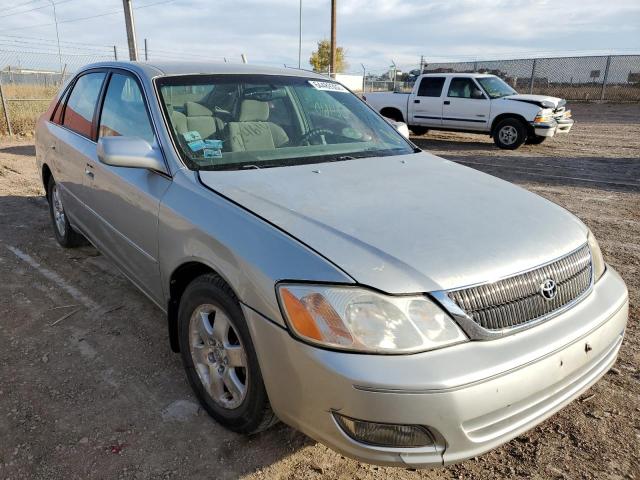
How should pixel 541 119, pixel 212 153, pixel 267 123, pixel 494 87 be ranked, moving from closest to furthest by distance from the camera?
pixel 212 153
pixel 267 123
pixel 541 119
pixel 494 87

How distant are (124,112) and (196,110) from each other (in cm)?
58

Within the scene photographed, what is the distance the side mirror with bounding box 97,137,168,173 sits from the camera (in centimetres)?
261

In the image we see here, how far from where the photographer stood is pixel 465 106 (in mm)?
12625

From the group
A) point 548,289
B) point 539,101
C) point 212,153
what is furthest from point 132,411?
point 539,101

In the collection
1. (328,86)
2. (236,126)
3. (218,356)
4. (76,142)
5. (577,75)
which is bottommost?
(218,356)

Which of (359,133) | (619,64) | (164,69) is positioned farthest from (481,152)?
(619,64)

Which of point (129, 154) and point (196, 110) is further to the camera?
point (196, 110)

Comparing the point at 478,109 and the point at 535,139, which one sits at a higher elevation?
the point at 478,109

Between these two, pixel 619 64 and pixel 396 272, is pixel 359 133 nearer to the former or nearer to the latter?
pixel 396 272

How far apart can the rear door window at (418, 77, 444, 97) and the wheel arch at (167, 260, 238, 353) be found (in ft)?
39.1

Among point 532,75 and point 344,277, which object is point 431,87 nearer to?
point 344,277

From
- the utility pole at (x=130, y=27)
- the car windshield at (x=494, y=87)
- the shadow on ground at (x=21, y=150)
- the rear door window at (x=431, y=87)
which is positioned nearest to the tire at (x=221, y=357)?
the shadow on ground at (x=21, y=150)

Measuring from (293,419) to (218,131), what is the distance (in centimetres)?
176

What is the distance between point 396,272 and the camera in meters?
1.86
